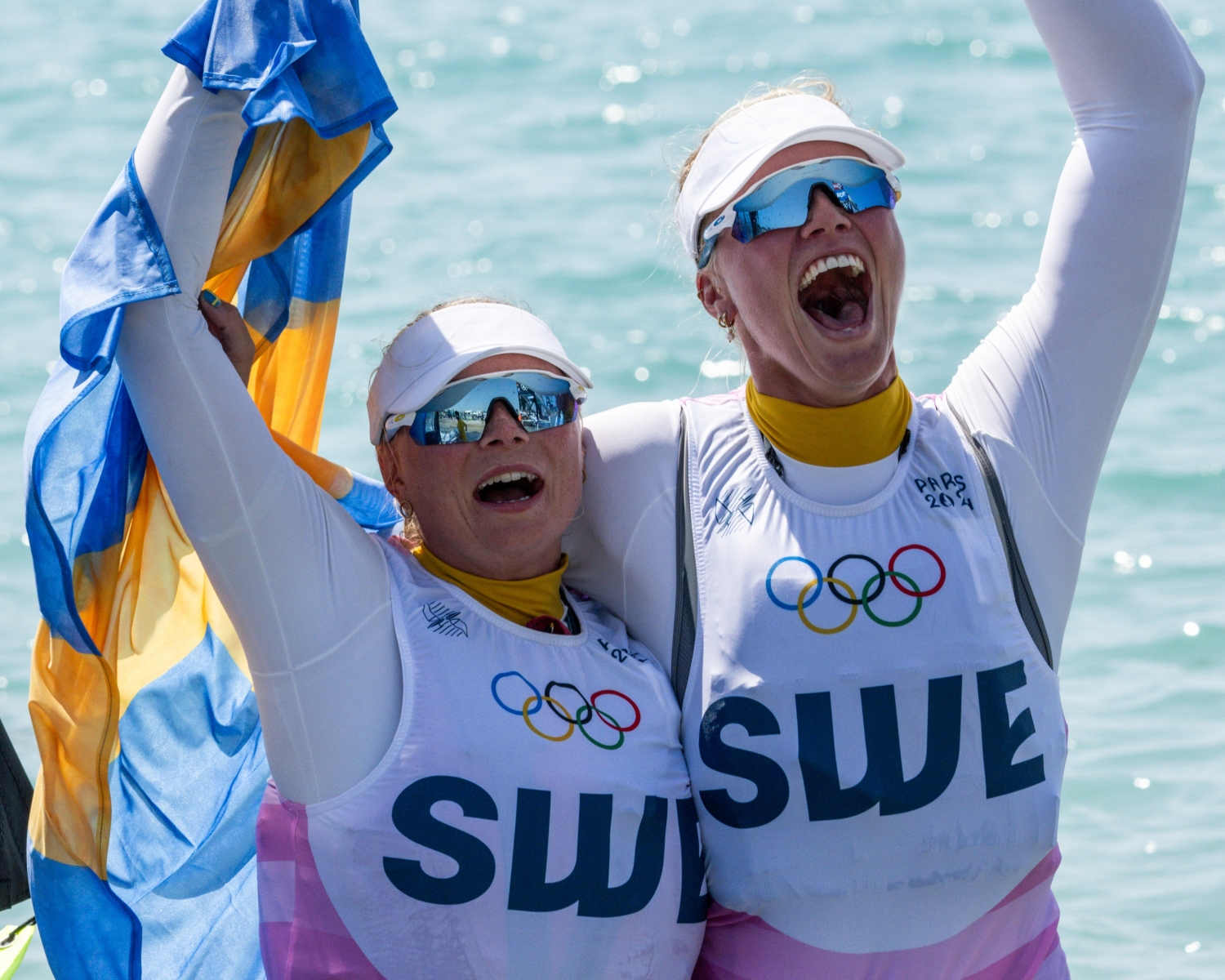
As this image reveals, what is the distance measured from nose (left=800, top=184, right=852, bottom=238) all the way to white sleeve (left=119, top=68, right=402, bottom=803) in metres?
0.95

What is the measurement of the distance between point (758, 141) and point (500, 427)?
68 cm

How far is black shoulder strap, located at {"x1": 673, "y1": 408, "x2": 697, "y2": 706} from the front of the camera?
288 centimetres

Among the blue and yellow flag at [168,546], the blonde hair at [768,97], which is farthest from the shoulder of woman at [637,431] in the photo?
the blue and yellow flag at [168,546]

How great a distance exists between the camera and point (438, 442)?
2891 millimetres

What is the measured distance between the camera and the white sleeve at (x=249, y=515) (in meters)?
2.57

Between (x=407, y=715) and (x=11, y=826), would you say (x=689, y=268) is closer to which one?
(x=407, y=715)

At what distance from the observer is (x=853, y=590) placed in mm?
2816

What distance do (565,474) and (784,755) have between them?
615 millimetres

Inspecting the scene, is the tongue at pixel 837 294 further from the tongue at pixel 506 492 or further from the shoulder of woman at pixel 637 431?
the tongue at pixel 506 492

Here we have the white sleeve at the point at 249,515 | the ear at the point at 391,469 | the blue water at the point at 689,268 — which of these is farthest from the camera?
the blue water at the point at 689,268

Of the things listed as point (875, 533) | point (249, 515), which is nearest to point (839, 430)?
point (875, 533)

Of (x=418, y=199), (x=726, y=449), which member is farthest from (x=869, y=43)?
(x=726, y=449)

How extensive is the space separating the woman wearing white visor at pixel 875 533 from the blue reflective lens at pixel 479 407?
0.21 meters

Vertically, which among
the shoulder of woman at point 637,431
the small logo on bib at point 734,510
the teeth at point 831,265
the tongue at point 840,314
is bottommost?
the small logo on bib at point 734,510
